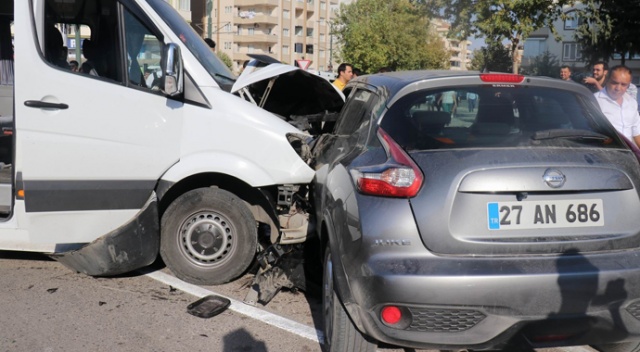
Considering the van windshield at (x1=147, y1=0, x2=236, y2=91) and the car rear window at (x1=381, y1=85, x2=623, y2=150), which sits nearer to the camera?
the car rear window at (x1=381, y1=85, x2=623, y2=150)

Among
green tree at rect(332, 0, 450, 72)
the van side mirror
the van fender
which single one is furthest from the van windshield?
green tree at rect(332, 0, 450, 72)

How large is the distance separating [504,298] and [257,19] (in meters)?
95.1

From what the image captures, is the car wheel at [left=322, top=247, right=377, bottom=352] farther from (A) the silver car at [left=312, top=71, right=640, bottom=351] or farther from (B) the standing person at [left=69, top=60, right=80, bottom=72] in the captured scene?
(B) the standing person at [left=69, top=60, right=80, bottom=72]

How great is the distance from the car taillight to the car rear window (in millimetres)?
127

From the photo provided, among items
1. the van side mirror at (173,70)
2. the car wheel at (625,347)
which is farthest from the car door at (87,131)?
the car wheel at (625,347)

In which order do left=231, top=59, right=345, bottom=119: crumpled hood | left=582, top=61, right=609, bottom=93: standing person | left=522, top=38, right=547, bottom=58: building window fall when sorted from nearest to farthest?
left=231, top=59, right=345, bottom=119: crumpled hood < left=582, top=61, right=609, bottom=93: standing person < left=522, top=38, right=547, bottom=58: building window

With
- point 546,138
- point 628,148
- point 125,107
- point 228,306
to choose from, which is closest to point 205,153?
point 125,107

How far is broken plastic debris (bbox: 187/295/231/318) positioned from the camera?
4.68 m

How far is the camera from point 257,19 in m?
94.6

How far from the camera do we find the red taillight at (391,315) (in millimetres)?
3059

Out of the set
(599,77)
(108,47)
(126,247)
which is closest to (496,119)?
(126,247)

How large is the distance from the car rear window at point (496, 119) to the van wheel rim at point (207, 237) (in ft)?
6.83

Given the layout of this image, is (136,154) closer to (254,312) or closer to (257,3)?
(254,312)

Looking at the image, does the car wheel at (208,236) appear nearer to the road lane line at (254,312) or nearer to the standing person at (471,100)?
the road lane line at (254,312)
